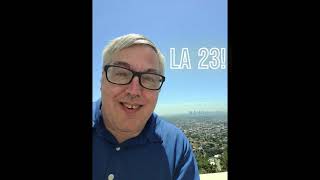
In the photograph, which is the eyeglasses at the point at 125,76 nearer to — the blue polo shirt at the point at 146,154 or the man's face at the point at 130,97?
Answer: the man's face at the point at 130,97

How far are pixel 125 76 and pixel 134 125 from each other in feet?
1.46

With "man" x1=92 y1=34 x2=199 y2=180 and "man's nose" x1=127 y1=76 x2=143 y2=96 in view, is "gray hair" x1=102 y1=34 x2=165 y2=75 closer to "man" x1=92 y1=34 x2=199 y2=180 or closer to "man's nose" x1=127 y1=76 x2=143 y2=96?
"man" x1=92 y1=34 x2=199 y2=180

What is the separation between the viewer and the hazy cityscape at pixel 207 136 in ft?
11.4

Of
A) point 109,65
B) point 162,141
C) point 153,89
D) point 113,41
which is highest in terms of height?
point 113,41

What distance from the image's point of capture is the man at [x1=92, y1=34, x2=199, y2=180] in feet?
10.9

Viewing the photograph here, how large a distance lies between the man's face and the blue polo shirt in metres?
0.07

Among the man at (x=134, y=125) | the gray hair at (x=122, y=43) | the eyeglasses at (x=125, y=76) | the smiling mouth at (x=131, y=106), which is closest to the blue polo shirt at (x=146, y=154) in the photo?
the man at (x=134, y=125)

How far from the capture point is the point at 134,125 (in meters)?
3.42
